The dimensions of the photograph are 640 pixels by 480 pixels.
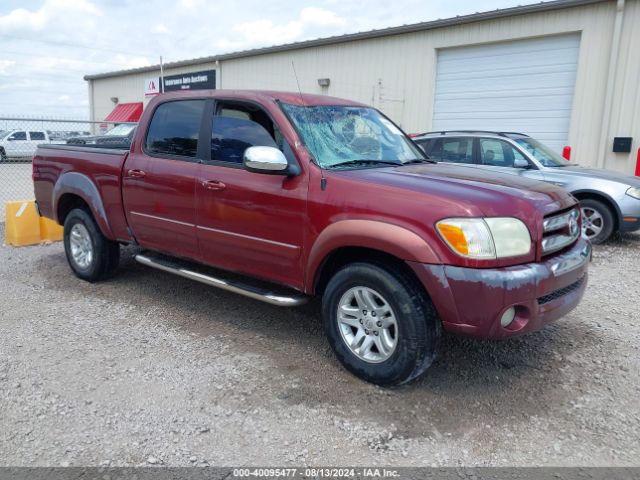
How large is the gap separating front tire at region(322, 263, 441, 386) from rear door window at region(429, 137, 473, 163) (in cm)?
575

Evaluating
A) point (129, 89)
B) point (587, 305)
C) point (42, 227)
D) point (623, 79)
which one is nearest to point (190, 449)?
point (587, 305)

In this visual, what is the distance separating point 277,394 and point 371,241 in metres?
1.15

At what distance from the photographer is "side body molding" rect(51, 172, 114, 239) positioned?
211 inches

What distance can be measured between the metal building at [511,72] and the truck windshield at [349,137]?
8876 millimetres

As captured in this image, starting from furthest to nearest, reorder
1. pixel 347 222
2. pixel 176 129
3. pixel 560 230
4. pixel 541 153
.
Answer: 1. pixel 541 153
2. pixel 176 129
3. pixel 560 230
4. pixel 347 222

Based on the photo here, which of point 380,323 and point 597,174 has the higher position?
point 597,174

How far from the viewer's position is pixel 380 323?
3432 millimetres

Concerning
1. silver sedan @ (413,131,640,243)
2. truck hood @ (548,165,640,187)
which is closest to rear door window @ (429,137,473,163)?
silver sedan @ (413,131,640,243)

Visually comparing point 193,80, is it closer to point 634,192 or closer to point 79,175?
point 79,175

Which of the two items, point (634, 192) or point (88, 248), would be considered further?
point (634, 192)

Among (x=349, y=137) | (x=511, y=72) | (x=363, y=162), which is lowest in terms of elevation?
(x=363, y=162)

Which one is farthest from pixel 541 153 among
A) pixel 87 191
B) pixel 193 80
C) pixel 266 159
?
pixel 193 80

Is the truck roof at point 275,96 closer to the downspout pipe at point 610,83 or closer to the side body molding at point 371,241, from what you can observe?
the side body molding at point 371,241

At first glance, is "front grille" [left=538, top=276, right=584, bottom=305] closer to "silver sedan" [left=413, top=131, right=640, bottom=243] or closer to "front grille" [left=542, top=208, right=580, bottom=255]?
"front grille" [left=542, top=208, right=580, bottom=255]
